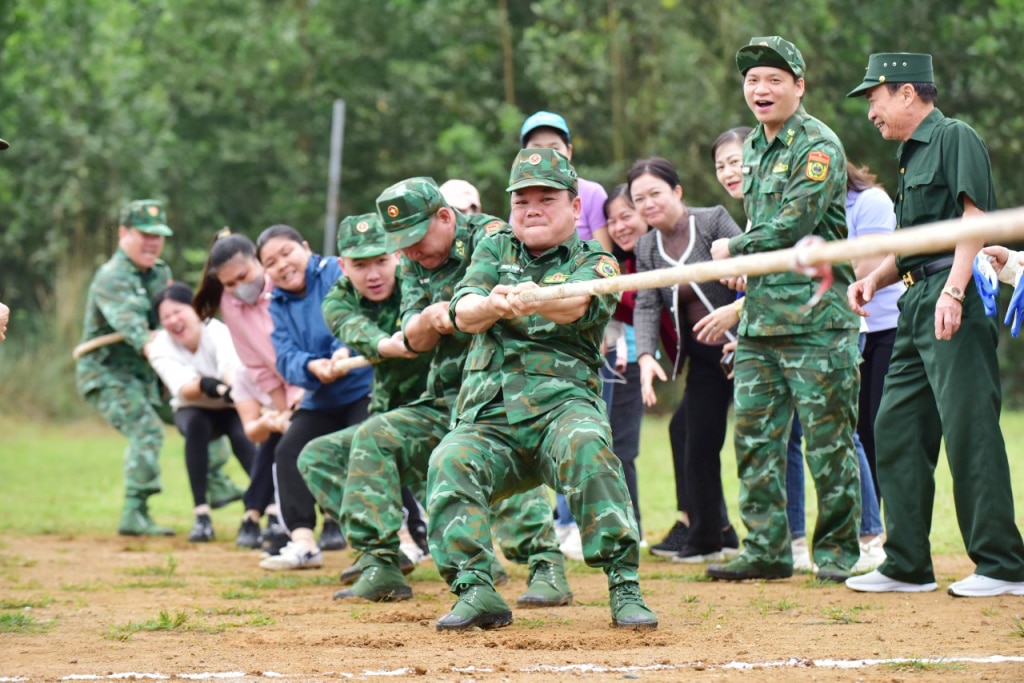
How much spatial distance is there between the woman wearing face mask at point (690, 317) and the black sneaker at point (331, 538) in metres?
2.64

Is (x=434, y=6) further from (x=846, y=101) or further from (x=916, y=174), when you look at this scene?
(x=916, y=174)

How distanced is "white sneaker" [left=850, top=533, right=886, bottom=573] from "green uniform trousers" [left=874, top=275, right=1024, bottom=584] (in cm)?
85

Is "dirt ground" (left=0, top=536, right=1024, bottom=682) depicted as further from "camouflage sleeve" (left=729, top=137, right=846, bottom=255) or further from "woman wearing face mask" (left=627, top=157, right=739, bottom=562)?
"camouflage sleeve" (left=729, top=137, right=846, bottom=255)

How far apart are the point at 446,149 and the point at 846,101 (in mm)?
7444

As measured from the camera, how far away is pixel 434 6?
2816cm

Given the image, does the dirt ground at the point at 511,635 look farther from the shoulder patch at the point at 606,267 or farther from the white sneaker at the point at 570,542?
the shoulder patch at the point at 606,267

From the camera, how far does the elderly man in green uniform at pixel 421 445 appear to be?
7039mm

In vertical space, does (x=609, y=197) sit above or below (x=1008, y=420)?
above

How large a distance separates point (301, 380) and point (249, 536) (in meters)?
2.17

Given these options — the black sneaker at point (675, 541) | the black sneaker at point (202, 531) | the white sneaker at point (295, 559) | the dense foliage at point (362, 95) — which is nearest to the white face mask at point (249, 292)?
the white sneaker at point (295, 559)

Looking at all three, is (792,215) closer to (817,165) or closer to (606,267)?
(817,165)

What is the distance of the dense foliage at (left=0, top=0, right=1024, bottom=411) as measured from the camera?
2288 cm

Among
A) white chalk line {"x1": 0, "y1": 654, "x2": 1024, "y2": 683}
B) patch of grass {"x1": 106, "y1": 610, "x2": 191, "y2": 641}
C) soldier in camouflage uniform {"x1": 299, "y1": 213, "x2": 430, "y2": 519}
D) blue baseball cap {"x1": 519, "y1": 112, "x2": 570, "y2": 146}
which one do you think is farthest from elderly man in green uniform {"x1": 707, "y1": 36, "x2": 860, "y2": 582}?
patch of grass {"x1": 106, "y1": 610, "x2": 191, "y2": 641}

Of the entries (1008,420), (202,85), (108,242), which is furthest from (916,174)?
(202,85)
